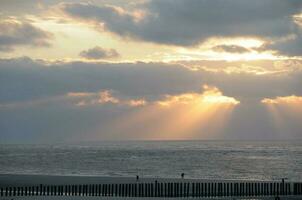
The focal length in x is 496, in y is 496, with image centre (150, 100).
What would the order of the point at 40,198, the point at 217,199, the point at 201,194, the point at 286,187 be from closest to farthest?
the point at 40,198
the point at 217,199
the point at 201,194
the point at 286,187

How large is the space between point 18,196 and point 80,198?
178 inches

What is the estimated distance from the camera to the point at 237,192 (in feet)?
133

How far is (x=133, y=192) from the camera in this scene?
39188mm

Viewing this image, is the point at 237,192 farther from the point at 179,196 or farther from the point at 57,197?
the point at 57,197

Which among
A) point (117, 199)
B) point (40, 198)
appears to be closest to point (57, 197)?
point (40, 198)

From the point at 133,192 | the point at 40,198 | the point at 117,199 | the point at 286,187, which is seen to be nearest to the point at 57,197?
the point at 40,198

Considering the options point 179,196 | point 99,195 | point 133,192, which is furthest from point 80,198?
point 179,196

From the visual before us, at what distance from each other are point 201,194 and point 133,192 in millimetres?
5464

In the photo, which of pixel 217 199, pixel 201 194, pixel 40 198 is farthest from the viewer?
pixel 201 194

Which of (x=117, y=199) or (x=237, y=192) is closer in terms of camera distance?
(x=117, y=199)

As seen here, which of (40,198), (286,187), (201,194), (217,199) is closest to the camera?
(40,198)

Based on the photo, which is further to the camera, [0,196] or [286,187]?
[286,187]

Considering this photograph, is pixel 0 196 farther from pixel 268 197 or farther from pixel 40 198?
pixel 268 197

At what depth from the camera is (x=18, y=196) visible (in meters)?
34.6
